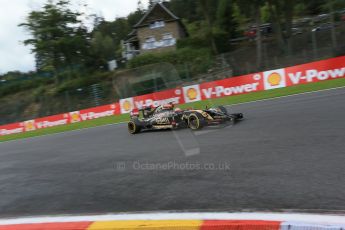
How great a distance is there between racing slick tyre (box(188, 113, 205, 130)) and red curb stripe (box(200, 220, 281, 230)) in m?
6.12

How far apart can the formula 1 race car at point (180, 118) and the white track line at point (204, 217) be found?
18.3 ft

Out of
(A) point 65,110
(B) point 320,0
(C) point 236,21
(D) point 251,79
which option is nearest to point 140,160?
(D) point 251,79

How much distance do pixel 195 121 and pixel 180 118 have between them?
0.66 metres

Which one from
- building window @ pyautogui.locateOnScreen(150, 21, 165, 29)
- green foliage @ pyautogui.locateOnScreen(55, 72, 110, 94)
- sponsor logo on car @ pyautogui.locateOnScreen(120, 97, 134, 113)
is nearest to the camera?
sponsor logo on car @ pyautogui.locateOnScreen(120, 97, 134, 113)

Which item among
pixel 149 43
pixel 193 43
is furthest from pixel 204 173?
pixel 149 43

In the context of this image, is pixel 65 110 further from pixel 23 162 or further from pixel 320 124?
pixel 320 124

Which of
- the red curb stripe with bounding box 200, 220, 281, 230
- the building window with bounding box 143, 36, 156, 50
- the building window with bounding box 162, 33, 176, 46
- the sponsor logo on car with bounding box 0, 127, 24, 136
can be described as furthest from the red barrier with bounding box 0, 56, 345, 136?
the building window with bounding box 162, 33, 176, 46

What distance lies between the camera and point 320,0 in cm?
5247

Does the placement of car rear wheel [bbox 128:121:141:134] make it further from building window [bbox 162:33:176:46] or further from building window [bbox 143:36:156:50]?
building window [bbox 143:36:156:50]

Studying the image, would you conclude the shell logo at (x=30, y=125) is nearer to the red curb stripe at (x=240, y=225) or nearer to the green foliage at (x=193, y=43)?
the green foliage at (x=193, y=43)

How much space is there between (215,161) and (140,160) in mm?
1783

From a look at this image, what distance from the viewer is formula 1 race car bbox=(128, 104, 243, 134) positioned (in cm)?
1003

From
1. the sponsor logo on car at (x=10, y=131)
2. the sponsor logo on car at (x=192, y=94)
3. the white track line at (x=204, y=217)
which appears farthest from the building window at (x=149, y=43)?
the white track line at (x=204, y=217)

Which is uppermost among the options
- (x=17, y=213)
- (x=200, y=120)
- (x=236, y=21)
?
(x=236, y=21)
